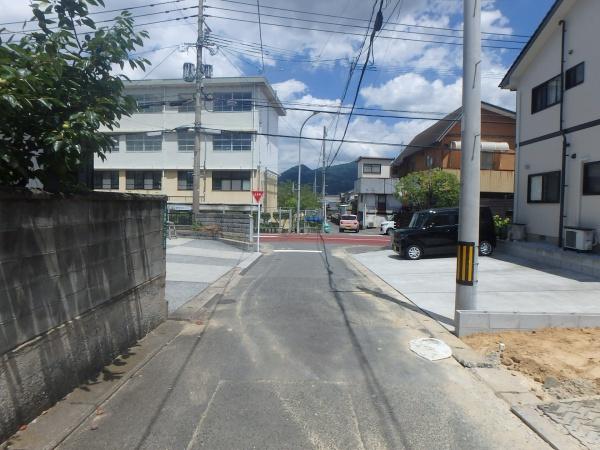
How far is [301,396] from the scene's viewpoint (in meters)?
4.68

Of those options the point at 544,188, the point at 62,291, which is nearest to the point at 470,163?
the point at 62,291

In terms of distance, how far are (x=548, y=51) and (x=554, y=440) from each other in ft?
49.5

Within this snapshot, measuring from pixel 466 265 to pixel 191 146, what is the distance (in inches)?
1399

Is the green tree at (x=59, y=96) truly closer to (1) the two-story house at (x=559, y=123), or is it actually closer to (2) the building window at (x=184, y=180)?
(1) the two-story house at (x=559, y=123)

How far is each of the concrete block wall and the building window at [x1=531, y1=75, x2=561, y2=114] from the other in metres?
13.8

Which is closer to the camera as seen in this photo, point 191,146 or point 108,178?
point 191,146

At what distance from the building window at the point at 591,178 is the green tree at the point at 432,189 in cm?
1517

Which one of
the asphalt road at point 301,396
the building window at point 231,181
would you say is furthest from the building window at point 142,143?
the asphalt road at point 301,396

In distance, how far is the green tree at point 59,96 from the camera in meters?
3.61

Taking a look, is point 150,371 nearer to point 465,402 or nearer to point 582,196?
point 465,402

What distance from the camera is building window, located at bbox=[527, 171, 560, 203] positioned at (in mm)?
14820

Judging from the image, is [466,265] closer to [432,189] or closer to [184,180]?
[432,189]

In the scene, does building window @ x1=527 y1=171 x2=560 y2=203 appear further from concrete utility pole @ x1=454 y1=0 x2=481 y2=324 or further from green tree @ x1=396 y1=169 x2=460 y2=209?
green tree @ x1=396 y1=169 x2=460 y2=209

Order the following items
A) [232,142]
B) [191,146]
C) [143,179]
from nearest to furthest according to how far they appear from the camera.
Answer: [232,142] < [191,146] < [143,179]
